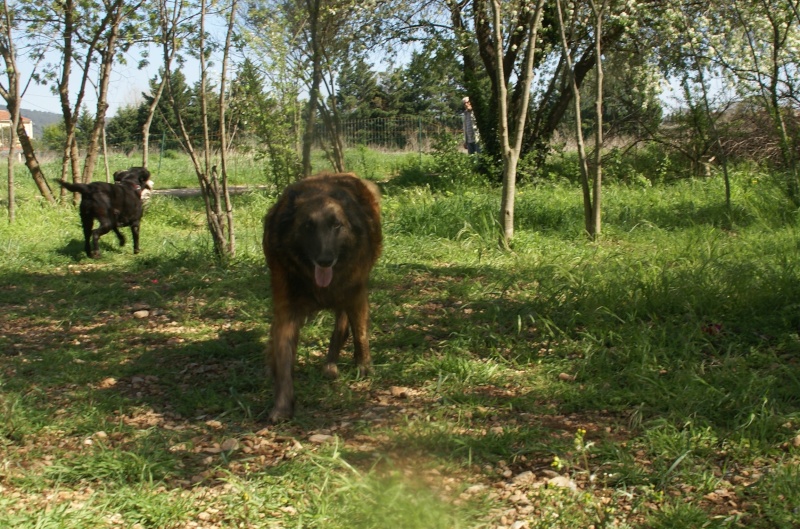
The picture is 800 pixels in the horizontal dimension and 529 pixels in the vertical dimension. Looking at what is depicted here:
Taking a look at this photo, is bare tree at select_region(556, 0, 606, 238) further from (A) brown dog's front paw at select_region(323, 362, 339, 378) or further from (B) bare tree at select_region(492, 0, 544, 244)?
(A) brown dog's front paw at select_region(323, 362, 339, 378)

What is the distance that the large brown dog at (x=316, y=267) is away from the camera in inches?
174

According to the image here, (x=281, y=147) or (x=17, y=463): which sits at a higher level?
(x=281, y=147)

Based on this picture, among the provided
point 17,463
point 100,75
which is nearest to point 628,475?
point 17,463

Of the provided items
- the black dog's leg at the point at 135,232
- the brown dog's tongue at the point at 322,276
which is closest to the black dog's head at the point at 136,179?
the black dog's leg at the point at 135,232

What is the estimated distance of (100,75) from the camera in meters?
13.4

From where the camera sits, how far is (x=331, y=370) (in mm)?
4949

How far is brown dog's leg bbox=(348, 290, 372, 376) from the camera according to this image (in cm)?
496

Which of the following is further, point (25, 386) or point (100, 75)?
point (100, 75)

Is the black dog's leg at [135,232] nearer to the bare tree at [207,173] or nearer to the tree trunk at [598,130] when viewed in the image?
the bare tree at [207,173]

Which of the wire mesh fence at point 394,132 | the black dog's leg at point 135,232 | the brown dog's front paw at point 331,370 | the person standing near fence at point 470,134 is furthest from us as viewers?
the wire mesh fence at point 394,132

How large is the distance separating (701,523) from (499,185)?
11.1 meters

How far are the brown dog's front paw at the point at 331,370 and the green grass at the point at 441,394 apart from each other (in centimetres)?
10

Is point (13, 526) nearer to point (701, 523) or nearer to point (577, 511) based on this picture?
point (577, 511)

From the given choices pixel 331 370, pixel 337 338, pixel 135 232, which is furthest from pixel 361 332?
pixel 135 232
